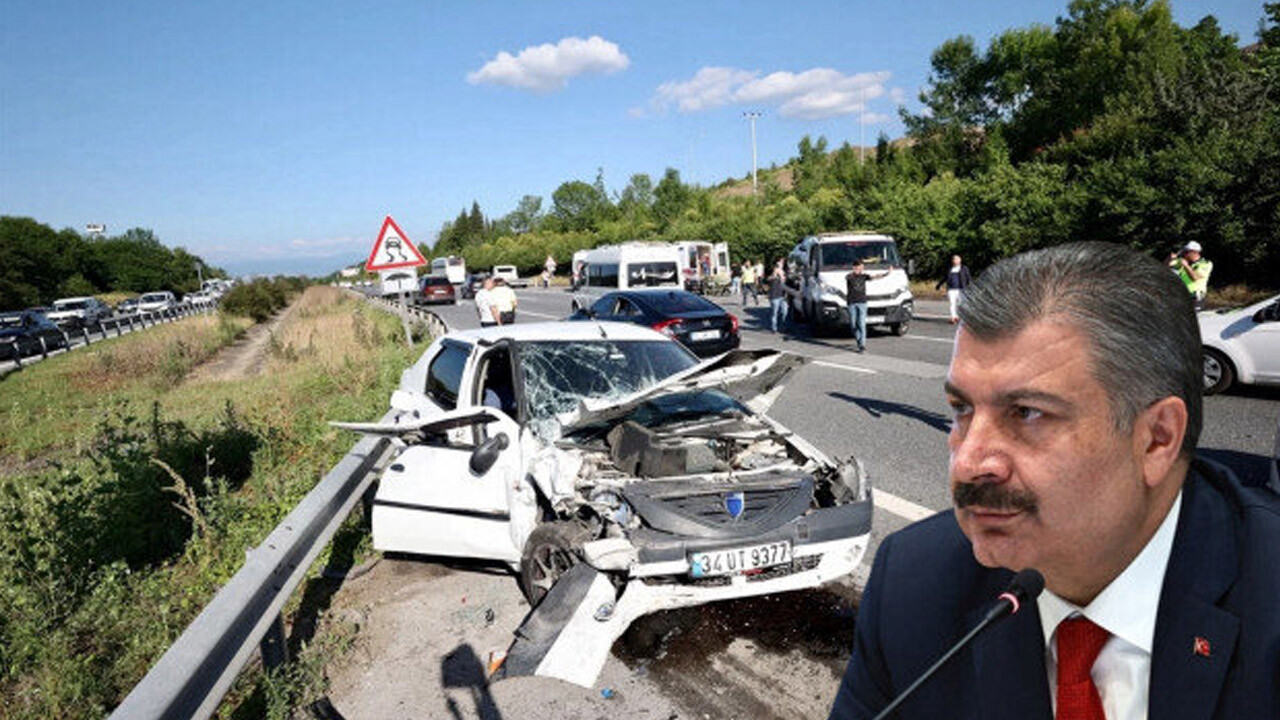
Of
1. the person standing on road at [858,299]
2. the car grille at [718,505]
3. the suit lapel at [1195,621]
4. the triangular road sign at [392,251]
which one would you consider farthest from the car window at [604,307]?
the suit lapel at [1195,621]

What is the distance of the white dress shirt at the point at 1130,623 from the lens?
963 millimetres

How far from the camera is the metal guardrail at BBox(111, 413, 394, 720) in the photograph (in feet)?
7.68

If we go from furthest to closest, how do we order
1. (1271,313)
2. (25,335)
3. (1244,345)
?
(25,335) → (1244,345) → (1271,313)

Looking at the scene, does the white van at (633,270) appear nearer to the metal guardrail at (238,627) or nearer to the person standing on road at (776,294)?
the person standing on road at (776,294)

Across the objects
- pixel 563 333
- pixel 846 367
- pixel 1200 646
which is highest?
pixel 1200 646

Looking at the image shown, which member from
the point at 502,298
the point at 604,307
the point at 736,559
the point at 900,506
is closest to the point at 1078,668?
the point at 736,559

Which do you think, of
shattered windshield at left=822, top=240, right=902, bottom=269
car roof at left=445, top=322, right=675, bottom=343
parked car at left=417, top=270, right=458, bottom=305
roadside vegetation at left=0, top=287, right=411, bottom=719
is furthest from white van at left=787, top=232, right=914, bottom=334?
parked car at left=417, top=270, right=458, bottom=305

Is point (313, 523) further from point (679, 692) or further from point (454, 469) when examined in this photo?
point (679, 692)

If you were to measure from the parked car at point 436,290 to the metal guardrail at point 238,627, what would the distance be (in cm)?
3791

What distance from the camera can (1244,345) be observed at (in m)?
8.23

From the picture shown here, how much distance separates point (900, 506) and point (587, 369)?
2.72 meters

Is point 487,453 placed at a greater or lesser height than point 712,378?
lesser

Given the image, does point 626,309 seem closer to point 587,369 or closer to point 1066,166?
point 587,369

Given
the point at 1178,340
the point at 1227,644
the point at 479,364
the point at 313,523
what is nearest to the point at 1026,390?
the point at 1178,340
